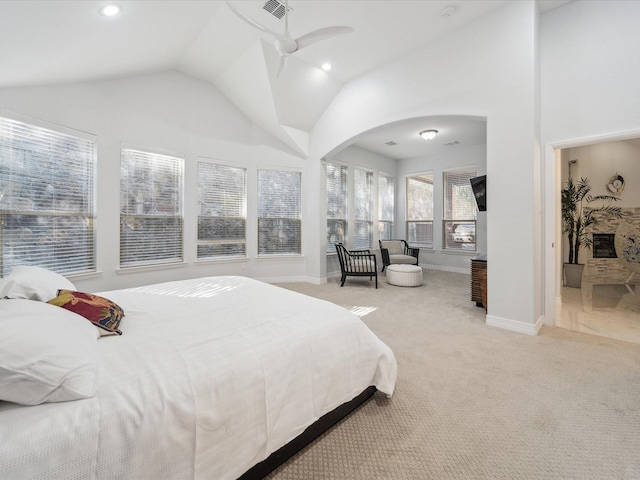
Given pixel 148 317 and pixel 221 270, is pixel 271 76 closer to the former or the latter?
pixel 221 270

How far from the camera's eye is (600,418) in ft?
5.58

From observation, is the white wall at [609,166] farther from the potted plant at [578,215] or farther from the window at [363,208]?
the window at [363,208]

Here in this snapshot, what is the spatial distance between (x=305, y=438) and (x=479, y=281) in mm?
3321

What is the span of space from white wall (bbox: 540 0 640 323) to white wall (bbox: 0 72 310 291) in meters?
3.89

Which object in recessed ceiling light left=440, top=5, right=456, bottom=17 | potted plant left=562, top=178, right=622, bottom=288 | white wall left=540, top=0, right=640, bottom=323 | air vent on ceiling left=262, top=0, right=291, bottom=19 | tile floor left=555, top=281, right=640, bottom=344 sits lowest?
tile floor left=555, top=281, right=640, bottom=344

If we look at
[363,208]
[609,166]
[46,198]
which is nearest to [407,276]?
[363,208]

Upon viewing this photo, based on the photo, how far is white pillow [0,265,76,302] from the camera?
57.3 inches

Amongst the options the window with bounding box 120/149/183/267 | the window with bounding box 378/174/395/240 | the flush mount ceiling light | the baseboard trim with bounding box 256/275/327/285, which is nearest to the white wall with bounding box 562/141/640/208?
the flush mount ceiling light

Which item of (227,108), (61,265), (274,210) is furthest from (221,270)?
(227,108)

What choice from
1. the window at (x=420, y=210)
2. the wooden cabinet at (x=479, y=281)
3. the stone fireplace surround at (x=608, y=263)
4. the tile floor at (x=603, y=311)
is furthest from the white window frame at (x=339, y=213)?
the stone fireplace surround at (x=608, y=263)

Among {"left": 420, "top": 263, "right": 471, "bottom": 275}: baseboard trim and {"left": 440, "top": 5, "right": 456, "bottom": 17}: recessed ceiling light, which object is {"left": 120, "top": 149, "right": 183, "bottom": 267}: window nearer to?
{"left": 440, "top": 5, "right": 456, "bottom": 17}: recessed ceiling light

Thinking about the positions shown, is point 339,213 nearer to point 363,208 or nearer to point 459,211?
point 363,208

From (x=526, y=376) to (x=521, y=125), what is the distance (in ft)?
8.30

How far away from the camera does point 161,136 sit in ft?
14.6
